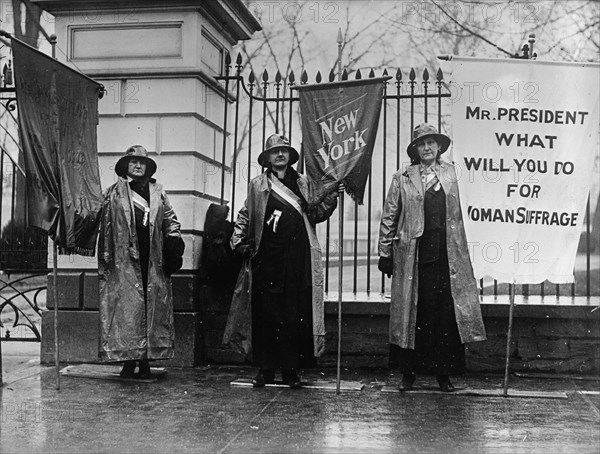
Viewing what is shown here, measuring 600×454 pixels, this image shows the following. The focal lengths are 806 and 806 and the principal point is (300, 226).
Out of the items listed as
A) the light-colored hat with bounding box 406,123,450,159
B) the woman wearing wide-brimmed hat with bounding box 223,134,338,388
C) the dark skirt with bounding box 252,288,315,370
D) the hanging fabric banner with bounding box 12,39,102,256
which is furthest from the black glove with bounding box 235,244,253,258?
the light-colored hat with bounding box 406,123,450,159

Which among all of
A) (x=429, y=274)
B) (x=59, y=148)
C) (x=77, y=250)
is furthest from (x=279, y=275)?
(x=59, y=148)

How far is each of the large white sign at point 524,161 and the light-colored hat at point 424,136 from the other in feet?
0.70

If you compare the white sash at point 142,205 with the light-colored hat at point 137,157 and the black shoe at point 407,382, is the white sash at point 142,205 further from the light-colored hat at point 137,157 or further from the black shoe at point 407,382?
the black shoe at point 407,382

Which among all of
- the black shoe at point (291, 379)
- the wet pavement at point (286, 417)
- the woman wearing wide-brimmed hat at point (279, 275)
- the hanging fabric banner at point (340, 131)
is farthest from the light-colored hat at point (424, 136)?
Answer: the black shoe at point (291, 379)

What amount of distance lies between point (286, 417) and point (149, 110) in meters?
3.78

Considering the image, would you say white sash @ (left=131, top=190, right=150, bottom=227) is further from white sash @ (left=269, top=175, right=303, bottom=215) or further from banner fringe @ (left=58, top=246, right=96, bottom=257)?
white sash @ (left=269, top=175, right=303, bottom=215)

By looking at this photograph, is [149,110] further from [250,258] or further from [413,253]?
[413,253]

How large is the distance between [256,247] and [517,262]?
229 centimetres

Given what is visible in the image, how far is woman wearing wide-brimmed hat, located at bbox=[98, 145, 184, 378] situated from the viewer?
7.26 metres

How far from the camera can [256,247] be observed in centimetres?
729

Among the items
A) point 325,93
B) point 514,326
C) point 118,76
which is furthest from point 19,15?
point 514,326

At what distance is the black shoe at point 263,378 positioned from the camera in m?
7.15

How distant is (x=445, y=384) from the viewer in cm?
698

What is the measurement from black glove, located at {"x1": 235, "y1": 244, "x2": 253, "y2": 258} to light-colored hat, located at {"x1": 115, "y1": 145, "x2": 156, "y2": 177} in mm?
1177
